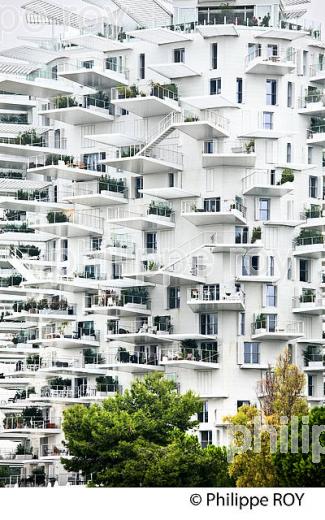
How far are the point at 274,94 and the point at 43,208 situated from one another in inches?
426

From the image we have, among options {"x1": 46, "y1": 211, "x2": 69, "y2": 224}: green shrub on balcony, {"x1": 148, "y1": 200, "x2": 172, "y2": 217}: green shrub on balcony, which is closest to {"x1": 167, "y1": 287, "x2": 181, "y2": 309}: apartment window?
{"x1": 148, "y1": 200, "x2": 172, "y2": 217}: green shrub on balcony

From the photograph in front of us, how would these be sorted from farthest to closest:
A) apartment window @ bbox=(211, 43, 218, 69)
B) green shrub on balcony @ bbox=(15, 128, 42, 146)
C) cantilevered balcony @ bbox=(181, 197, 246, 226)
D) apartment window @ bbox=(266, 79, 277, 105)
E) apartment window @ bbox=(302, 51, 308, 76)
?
green shrub on balcony @ bbox=(15, 128, 42, 146), apartment window @ bbox=(302, 51, 308, 76), apartment window @ bbox=(266, 79, 277, 105), apartment window @ bbox=(211, 43, 218, 69), cantilevered balcony @ bbox=(181, 197, 246, 226)

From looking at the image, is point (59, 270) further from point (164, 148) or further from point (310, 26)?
point (310, 26)

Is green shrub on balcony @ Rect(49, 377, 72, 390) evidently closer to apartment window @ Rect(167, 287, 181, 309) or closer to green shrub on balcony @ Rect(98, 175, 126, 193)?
apartment window @ Rect(167, 287, 181, 309)

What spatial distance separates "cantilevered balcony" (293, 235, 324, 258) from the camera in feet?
295

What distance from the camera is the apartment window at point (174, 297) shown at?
90.6m

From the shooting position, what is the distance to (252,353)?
89.4m

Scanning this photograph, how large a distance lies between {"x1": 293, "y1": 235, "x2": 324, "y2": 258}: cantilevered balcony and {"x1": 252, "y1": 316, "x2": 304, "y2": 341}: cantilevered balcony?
2.71 meters

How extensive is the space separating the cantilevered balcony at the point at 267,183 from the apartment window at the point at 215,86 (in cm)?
342

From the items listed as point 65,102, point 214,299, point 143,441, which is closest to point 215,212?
point 214,299

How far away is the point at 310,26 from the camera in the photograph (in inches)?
3656
